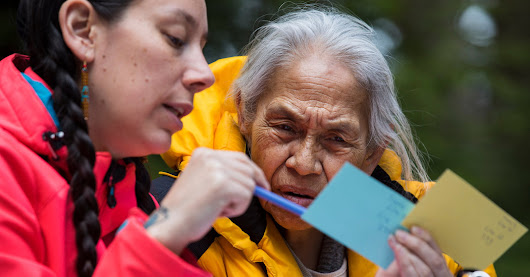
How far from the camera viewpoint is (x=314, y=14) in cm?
256

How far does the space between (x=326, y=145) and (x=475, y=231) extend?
772 mm

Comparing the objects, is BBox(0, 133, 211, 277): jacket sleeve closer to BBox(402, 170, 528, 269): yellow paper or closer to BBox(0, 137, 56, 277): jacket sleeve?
BBox(0, 137, 56, 277): jacket sleeve

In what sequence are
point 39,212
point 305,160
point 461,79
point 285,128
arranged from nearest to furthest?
point 39,212, point 305,160, point 285,128, point 461,79

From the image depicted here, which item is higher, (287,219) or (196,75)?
(196,75)

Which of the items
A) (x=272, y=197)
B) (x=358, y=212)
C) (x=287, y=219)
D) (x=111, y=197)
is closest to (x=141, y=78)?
(x=111, y=197)

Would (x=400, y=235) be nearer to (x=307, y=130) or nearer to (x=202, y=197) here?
(x=202, y=197)

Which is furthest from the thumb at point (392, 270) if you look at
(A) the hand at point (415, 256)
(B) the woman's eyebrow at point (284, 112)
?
(B) the woman's eyebrow at point (284, 112)

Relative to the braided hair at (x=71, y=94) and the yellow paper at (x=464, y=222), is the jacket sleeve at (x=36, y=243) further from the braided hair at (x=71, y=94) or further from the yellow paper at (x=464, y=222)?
the yellow paper at (x=464, y=222)

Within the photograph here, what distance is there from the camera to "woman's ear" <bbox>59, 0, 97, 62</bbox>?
150 cm

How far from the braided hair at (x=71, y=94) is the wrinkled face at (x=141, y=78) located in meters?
0.05

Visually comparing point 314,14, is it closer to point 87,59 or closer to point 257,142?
point 257,142

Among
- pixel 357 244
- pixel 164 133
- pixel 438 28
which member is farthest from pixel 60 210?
pixel 438 28

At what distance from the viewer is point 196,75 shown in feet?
5.08

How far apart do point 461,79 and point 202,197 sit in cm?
394
